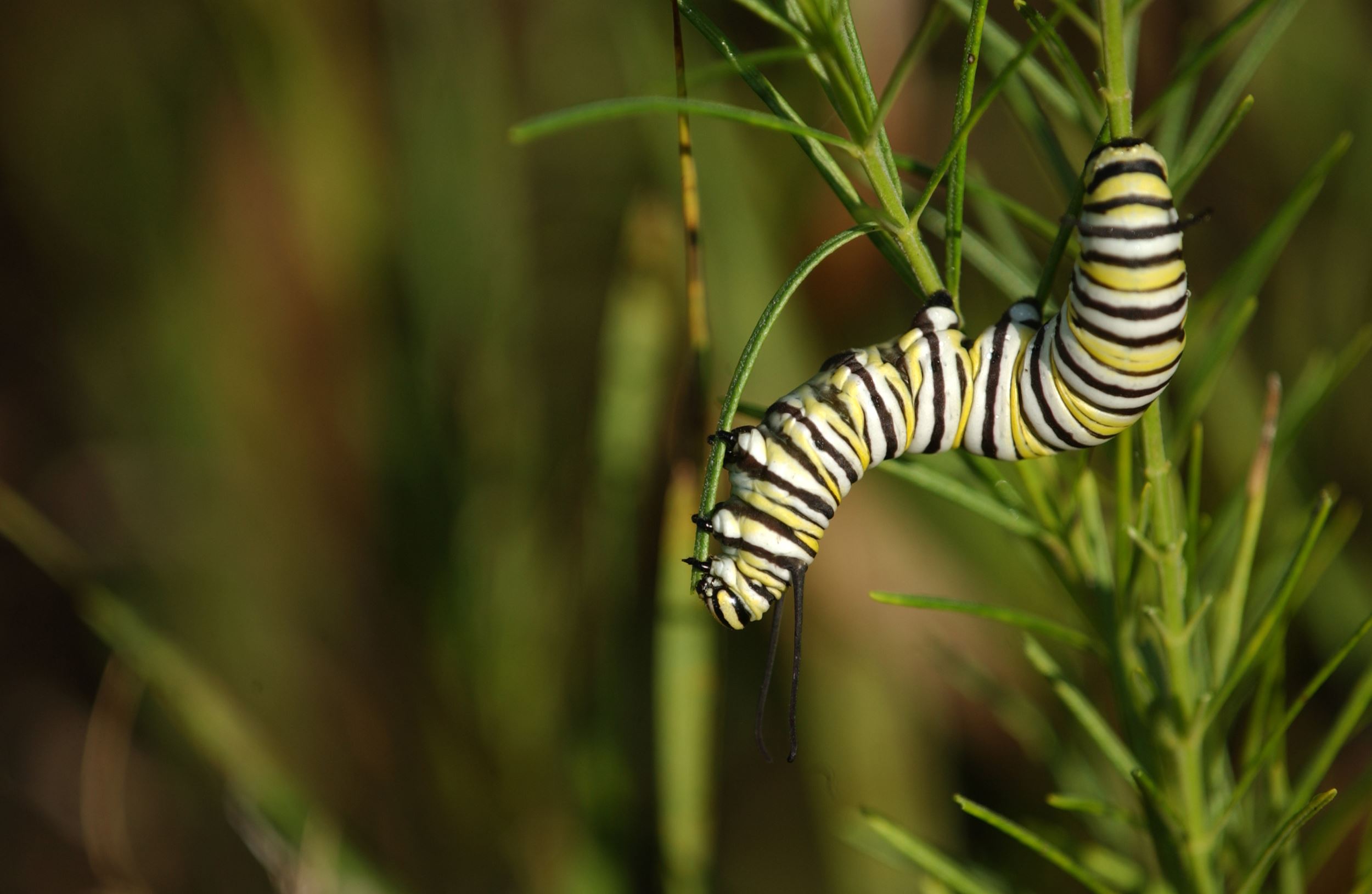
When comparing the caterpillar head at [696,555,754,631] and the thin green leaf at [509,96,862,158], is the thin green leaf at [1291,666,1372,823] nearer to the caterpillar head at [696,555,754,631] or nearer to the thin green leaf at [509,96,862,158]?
the caterpillar head at [696,555,754,631]

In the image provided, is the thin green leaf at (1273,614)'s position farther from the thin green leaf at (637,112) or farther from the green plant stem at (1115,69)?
the thin green leaf at (637,112)

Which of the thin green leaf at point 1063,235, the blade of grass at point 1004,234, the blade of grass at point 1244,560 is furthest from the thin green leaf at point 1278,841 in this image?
the blade of grass at point 1004,234

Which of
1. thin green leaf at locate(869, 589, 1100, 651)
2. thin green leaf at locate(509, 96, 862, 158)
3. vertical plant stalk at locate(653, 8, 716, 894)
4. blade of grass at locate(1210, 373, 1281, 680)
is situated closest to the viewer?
thin green leaf at locate(509, 96, 862, 158)

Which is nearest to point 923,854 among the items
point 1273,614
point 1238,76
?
point 1273,614

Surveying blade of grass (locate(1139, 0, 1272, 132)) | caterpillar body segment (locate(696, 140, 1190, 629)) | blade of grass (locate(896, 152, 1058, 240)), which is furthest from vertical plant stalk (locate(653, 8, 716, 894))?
blade of grass (locate(1139, 0, 1272, 132))

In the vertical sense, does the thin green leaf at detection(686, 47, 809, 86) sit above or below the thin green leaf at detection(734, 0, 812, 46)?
below

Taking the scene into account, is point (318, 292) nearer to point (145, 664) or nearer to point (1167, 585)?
point (145, 664)

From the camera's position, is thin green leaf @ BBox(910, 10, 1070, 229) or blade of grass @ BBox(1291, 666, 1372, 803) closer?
thin green leaf @ BBox(910, 10, 1070, 229)

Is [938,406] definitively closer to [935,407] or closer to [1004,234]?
[935,407]
